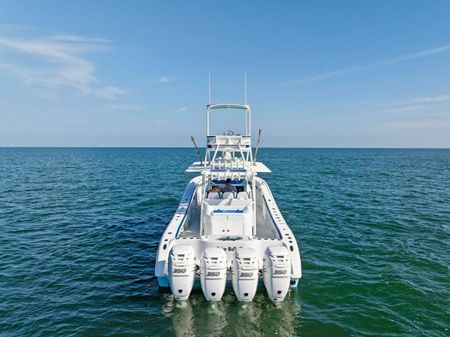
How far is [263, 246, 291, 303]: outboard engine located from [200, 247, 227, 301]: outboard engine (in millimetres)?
1026

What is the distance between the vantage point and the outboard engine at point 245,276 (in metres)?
6.46

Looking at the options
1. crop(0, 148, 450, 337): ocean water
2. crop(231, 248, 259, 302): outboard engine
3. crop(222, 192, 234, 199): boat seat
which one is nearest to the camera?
crop(231, 248, 259, 302): outboard engine

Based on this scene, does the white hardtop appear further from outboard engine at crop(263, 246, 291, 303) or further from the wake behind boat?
outboard engine at crop(263, 246, 291, 303)

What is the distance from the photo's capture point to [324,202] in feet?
65.2

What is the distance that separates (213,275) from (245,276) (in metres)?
0.74

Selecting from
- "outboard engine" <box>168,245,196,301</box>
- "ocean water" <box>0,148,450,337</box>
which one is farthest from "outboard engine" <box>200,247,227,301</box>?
"ocean water" <box>0,148,450,337</box>

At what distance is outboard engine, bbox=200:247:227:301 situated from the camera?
648 centimetres

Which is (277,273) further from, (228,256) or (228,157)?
(228,157)

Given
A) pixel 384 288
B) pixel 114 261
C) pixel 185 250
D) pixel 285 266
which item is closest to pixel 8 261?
pixel 114 261

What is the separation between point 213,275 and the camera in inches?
255

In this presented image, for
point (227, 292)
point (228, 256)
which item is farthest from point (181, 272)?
point (227, 292)

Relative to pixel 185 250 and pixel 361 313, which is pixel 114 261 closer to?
pixel 185 250

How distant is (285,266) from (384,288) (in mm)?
3958

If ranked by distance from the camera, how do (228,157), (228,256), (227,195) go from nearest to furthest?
(228,256)
(227,195)
(228,157)
